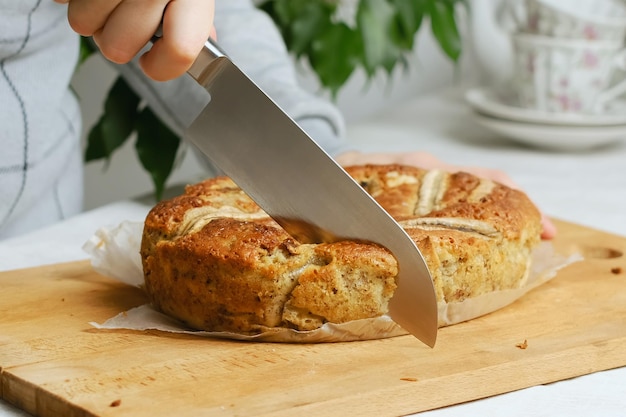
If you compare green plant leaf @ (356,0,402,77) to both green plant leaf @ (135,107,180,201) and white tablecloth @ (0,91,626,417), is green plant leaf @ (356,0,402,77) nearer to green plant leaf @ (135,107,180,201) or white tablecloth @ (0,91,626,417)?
white tablecloth @ (0,91,626,417)

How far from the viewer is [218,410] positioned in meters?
0.85

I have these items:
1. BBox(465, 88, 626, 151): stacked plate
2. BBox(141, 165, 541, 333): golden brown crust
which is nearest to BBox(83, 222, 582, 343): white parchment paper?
BBox(141, 165, 541, 333): golden brown crust

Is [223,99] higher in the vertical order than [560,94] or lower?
higher

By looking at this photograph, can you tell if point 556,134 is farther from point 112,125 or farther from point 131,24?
point 131,24

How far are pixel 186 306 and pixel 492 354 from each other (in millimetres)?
346

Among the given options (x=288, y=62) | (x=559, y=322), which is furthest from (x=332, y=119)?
(x=559, y=322)

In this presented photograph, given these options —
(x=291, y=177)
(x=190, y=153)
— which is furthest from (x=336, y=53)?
(x=291, y=177)

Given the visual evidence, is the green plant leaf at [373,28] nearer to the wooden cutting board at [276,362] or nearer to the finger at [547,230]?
the finger at [547,230]

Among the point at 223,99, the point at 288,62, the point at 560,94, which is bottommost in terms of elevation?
the point at 560,94

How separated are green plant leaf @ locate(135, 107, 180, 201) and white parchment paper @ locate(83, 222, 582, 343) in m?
0.76

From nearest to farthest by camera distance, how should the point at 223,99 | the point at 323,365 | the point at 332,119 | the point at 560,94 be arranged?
1. the point at 323,365
2. the point at 223,99
3. the point at 332,119
4. the point at 560,94

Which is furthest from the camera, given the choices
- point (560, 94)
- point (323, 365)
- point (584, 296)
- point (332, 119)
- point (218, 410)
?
point (560, 94)

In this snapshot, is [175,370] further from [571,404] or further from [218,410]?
[571,404]

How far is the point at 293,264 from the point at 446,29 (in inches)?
58.5
